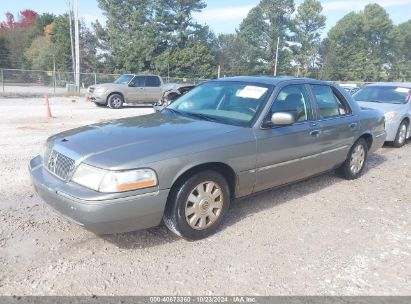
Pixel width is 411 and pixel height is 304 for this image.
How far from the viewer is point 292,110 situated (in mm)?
4863

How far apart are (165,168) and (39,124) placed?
917 centimetres

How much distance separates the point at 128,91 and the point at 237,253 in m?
15.9

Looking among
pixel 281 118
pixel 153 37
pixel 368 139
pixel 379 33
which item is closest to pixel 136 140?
pixel 281 118

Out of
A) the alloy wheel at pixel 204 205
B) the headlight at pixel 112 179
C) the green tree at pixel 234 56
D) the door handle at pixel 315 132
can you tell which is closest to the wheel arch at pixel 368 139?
the door handle at pixel 315 132

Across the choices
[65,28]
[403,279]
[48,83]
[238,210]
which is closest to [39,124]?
[238,210]

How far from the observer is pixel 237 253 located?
12.3ft

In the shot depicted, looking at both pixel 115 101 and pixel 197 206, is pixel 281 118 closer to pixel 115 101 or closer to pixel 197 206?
pixel 197 206

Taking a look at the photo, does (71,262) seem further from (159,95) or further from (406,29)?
(406,29)

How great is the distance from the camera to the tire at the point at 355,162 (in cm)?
610

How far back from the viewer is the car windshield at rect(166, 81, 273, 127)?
4508mm

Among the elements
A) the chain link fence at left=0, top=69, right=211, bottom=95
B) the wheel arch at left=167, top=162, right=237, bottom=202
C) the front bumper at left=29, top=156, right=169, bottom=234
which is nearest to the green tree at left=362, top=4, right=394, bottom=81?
the chain link fence at left=0, top=69, right=211, bottom=95

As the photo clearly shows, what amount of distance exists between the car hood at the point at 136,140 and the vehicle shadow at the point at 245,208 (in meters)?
0.94

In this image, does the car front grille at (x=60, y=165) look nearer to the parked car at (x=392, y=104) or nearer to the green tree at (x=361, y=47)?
the parked car at (x=392, y=104)

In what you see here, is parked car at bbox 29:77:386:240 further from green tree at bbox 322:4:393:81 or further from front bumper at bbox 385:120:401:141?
green tree at bbox 322:4:393:81
